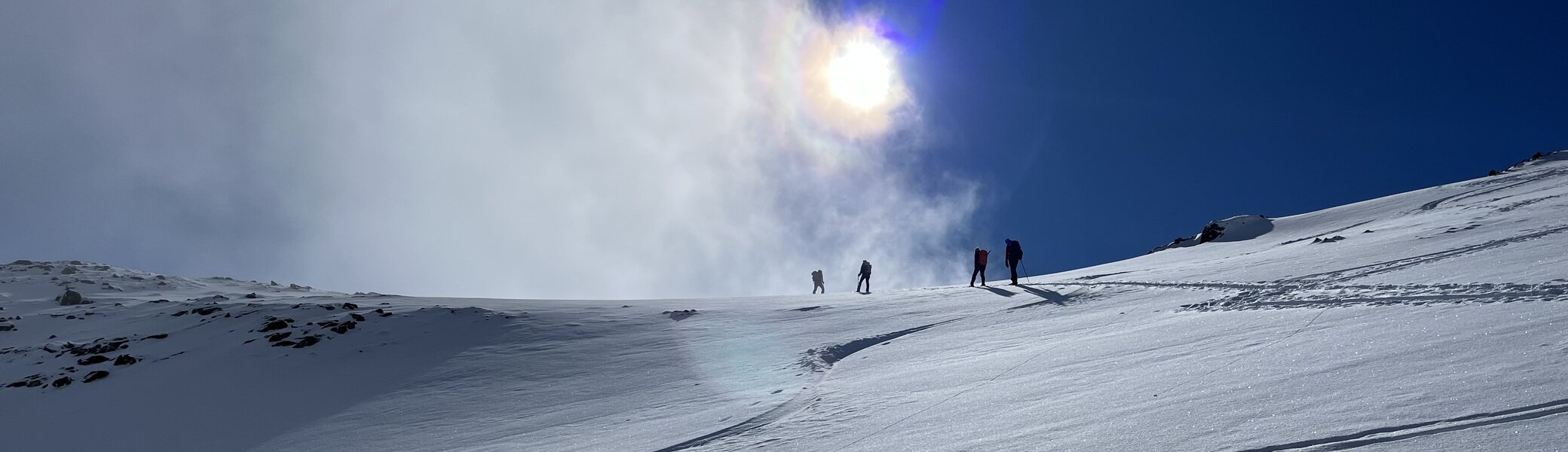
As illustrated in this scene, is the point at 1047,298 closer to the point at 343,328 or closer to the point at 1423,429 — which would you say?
the point at 1423,429

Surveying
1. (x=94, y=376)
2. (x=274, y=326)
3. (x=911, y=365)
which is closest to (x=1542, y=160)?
(x=911, y=365)

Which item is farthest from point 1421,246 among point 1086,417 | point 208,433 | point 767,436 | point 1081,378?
point 208,433

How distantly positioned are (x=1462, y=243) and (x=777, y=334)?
39.2 feet

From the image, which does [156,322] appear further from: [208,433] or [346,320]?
[208,433]

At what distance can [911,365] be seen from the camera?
9445 millimetres

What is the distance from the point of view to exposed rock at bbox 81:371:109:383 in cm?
1362

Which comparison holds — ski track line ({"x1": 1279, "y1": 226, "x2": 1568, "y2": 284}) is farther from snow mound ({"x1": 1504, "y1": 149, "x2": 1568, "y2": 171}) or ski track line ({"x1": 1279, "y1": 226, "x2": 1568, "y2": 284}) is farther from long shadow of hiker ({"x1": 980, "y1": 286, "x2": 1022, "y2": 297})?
snow mound ({"x1": 1504, "y1": 149, "x2": 1568, "y2": 171})

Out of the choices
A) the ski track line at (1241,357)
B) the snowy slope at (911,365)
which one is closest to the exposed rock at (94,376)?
the snowy slope at (911,365)

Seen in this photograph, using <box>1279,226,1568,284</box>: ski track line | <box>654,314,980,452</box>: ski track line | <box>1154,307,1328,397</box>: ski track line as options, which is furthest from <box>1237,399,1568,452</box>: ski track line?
<box>1279,226,1568,284</box>: ski track line

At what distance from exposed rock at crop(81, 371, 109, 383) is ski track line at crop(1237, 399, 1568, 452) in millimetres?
17888

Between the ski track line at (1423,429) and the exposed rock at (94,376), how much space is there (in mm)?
17888

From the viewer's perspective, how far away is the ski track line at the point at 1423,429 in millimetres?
3582

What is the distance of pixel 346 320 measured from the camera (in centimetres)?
1655

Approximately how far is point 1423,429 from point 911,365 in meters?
5.99
